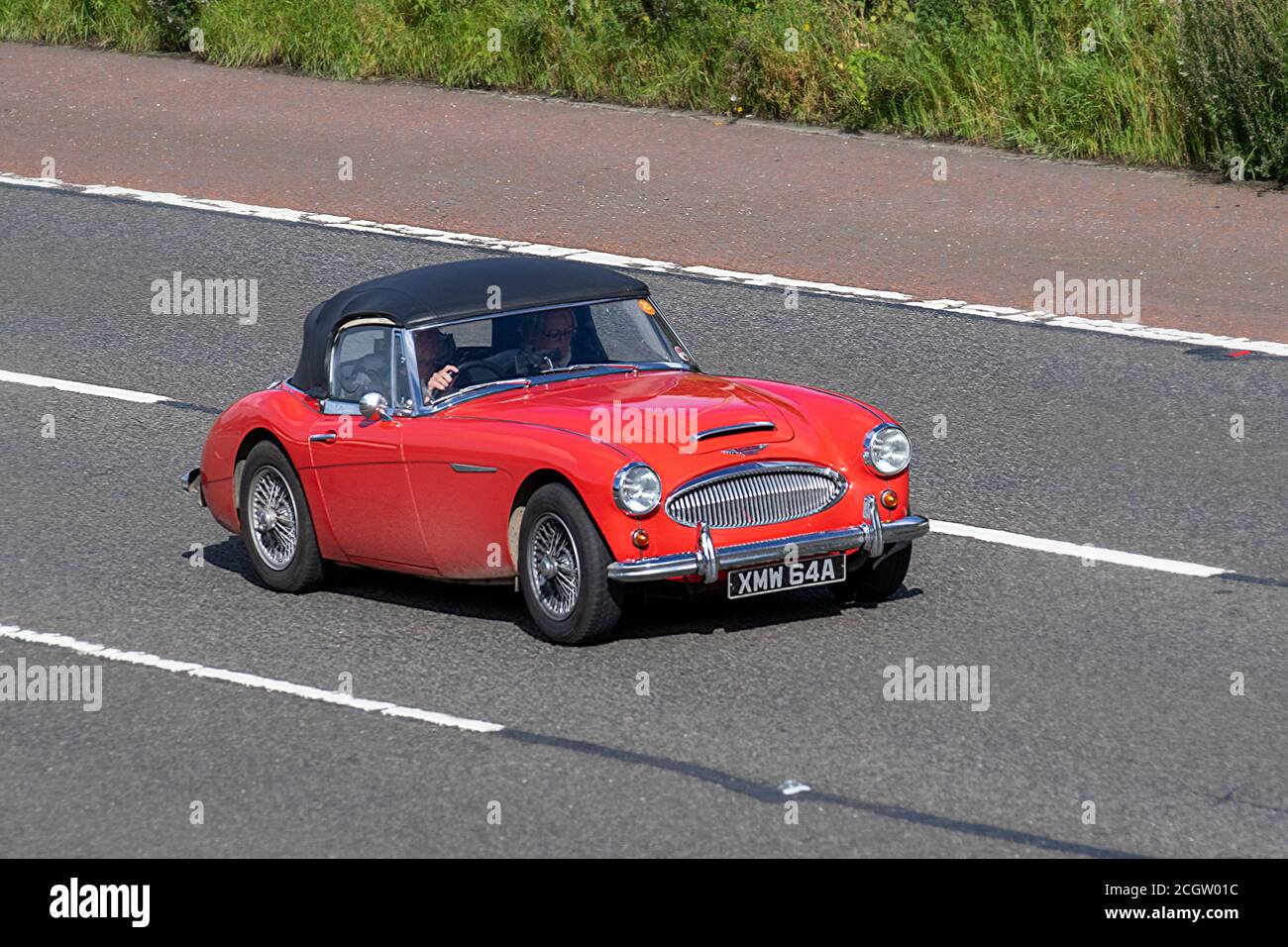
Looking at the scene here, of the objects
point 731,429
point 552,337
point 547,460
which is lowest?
point 547,460

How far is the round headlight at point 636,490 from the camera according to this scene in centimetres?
858

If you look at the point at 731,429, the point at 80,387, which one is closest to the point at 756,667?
the point at 731,429

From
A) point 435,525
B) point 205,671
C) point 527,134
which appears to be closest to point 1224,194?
point 527,134

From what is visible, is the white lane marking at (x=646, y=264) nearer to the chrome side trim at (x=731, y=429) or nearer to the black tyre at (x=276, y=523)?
the chrome side trim at (x=731, y=429)

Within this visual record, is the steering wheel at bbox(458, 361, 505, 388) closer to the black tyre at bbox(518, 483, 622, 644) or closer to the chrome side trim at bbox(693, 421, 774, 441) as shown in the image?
the black tyre at bbox(518, 483, 622, 644)

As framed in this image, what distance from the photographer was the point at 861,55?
19.2m

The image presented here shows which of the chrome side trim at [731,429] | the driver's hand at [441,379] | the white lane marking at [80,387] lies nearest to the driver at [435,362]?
the driver's hand at [441,379]

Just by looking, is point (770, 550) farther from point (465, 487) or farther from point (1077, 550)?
point (1077, 550)

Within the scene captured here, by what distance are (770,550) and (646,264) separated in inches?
289

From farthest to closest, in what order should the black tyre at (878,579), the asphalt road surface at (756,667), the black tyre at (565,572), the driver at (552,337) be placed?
the driver at (552,337), the black tyre at (878,579), the black tyre at (565,572), the asphalt road surface at (756,667)

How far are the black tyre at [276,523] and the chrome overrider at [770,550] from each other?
6.45ft

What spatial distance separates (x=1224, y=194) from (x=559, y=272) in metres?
8.30

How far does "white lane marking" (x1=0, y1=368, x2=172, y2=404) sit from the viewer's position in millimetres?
13281
